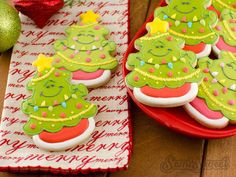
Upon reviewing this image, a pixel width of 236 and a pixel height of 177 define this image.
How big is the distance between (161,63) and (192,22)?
0.12 meters

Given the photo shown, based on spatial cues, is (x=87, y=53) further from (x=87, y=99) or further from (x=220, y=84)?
(x=220, y=84)

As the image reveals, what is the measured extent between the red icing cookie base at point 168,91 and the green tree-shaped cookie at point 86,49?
0.40 ft

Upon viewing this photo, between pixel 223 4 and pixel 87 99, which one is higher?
pixel 223 4

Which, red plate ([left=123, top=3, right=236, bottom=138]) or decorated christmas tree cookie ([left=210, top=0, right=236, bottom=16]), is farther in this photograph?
decorated christmas tree cookie ([left=210, top=0, right=236, bottom=16])

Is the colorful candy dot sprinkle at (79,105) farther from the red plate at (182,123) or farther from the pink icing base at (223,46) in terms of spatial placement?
the pink icing base at (223,46)

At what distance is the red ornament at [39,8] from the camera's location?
94cm

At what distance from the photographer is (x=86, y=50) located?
36.0 inches

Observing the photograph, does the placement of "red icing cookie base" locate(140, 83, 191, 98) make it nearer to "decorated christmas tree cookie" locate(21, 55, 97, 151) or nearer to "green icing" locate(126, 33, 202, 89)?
"green icing" locate(126, 33, 202, 89)

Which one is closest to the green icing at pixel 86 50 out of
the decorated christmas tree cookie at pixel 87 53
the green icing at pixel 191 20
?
the decorated christmas tree cookie at pixel 87 53

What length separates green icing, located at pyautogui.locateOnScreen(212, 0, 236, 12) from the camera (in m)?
0.93

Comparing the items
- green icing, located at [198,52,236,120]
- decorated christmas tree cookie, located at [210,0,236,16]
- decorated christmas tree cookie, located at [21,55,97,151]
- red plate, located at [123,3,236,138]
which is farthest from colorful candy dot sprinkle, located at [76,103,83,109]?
decorated christmas tree cookie, located at [210,0,236,16]

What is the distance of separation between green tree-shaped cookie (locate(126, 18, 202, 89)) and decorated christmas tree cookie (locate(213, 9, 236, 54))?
8cm

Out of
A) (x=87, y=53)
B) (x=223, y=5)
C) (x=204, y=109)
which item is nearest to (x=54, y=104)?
(x=87, y=53)

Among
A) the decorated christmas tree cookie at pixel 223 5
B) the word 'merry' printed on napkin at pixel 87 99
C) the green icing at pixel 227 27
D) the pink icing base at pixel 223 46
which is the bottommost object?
the word 'merry' printed on napkin at pixel 87 99
